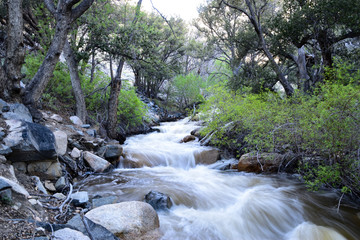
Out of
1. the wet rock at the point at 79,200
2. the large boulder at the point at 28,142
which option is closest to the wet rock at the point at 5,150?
the large boulder at the point at 28,142

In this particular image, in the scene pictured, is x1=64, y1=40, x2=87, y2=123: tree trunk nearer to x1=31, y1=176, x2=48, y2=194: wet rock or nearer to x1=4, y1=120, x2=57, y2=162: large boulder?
x1=4, y1=120, x2=57, y2=162: large boulder

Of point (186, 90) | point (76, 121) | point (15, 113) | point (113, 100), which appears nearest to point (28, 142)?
point (15, 113)

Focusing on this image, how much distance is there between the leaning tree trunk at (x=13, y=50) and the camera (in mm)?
5641

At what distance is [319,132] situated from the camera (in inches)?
187

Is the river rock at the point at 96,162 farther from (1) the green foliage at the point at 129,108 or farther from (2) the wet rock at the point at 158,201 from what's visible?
(1) the green foliage at the point at 129,108

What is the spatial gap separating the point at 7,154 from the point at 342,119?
20.6 ft

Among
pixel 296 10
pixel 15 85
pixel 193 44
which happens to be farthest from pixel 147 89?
pixel 15 85

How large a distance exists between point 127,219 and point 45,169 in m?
2.43

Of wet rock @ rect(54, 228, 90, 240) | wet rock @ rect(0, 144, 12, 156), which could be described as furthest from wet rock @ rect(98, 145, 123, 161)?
wet rock @ rect(54, 228, 90, 240)

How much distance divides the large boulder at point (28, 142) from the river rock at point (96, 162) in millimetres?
1601

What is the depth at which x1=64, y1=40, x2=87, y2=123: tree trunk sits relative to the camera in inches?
338

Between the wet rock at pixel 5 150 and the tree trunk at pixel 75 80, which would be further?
the tree trunk at pixel 75 80

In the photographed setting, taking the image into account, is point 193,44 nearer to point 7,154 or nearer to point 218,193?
point 218,193

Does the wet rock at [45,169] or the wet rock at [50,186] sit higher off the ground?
the wet rock at [45,169]
